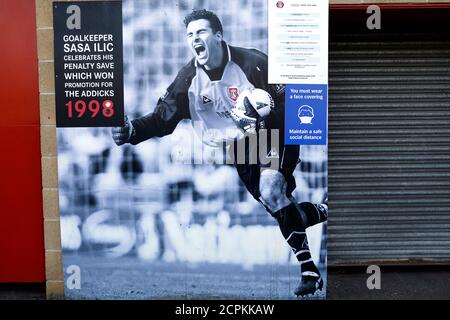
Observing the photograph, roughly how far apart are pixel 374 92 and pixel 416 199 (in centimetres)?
128

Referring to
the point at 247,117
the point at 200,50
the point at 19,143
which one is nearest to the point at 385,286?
the point at 247,117

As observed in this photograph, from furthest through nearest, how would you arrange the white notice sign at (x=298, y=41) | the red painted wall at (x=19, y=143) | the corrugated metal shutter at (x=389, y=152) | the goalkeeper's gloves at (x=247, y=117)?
the corrugated metal shutter at (x=389, y=152) < the red painted wall at (x=19, y=143) < the goalkeeper's gloves at (x=247, y=117) < the white notice sign at (x=298, y=41)

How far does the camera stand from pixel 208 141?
439 cm

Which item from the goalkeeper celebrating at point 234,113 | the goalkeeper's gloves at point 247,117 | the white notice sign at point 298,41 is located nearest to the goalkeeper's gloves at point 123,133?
the goalkeeper celebrating at point 234,113

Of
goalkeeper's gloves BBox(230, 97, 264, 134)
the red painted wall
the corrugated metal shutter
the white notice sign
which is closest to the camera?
the white notice sign

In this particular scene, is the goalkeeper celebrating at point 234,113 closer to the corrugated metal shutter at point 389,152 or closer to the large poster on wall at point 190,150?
the large poster on wall at point 190,150

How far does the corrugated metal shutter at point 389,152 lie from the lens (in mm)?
5082

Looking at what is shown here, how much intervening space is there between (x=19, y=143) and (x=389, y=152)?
3.93 metres

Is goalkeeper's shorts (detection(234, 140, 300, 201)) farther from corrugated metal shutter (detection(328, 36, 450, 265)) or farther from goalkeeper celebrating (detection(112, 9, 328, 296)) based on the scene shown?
corrugated metal shutter (detection(328, 36, 450, 265))

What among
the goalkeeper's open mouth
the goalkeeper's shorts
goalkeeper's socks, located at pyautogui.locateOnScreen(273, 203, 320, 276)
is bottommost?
goalkeeper's socks, located at pyautogui.locateOnScreen(273, 203, 320, 276)

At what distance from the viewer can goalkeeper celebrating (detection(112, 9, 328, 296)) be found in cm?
434

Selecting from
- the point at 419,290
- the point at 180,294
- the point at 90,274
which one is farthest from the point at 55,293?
the point at 419,290

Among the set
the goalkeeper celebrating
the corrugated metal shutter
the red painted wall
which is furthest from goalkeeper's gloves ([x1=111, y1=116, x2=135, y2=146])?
the corrugated metal shutter

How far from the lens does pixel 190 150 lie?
173 inches
